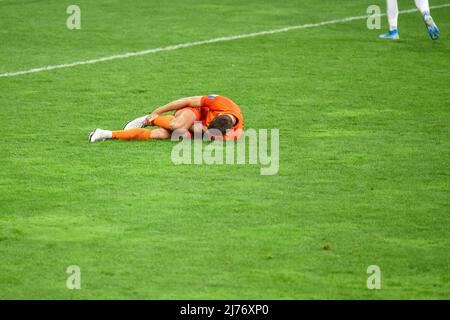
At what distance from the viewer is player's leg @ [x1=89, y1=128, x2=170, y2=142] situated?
10969 millimetres

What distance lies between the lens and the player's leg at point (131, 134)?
1097cm

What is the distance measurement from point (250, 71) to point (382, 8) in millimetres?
5382

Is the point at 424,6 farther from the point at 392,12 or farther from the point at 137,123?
the point at 137,123

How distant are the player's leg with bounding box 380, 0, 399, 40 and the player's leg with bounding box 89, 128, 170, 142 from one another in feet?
20.4

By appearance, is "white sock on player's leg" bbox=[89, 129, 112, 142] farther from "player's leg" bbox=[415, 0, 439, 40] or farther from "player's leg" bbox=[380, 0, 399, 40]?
"player's leg" bbox=[415, 0, 439, 40]

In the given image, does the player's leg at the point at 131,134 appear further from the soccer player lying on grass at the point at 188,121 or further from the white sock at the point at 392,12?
the white sock at the point at 392,12

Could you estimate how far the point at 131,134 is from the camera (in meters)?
11.1

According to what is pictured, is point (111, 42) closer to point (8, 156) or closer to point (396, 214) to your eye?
point (8, 156)

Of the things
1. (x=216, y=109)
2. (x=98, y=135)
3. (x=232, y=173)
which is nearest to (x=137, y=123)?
(x=98, y=135)

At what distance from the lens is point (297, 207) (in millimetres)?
8945

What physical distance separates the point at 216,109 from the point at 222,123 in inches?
9.4

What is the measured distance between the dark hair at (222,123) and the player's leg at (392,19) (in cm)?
610

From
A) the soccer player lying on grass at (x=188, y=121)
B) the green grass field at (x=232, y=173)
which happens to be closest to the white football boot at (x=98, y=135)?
the soccer player lying on grass at (x=188, y=121)

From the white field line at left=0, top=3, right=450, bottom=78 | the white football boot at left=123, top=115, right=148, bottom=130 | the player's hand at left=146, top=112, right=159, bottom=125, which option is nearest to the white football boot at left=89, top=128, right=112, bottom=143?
the white football boot at left=123, top=115, right=148, bottom=130
